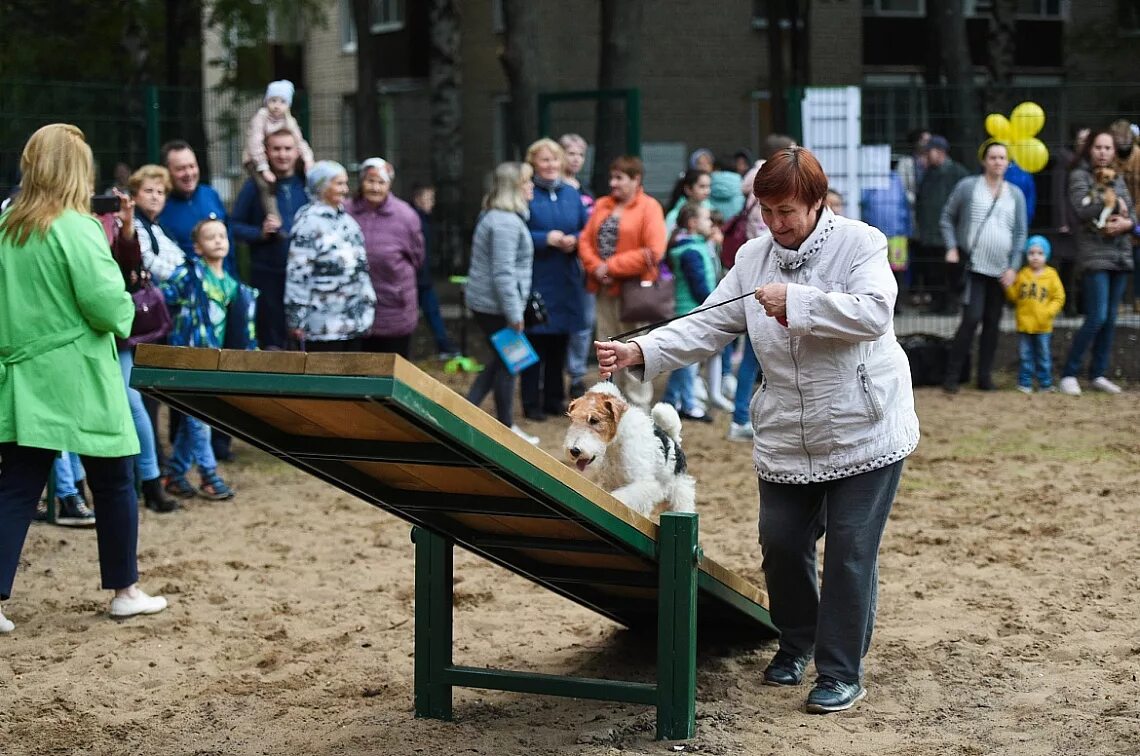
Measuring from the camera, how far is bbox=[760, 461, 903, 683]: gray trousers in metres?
5.20

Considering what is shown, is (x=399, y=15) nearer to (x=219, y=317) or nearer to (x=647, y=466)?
(x=219, y=317)

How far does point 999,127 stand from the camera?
14.6 m

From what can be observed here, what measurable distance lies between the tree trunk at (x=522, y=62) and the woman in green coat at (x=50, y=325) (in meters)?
10.7

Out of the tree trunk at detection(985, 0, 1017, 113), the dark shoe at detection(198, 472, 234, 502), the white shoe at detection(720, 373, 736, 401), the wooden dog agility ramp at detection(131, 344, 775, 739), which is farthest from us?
the tree trunk at detection(985, 0, 1017, 113)

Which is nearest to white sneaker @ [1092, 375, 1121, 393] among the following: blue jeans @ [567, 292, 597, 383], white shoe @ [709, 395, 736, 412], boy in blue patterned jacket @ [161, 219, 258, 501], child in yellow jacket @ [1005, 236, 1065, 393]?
child in yellow jacket @ [1005, 236, 1065, 393]

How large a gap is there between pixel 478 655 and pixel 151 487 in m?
3.59

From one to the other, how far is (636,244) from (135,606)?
5302 millimetres

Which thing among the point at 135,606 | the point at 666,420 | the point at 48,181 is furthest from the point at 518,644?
the point at 48,181

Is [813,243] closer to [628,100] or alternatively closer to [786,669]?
[786,669]

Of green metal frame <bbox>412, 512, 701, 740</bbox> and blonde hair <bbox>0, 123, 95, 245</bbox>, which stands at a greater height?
blonde hair <bbox>0, 123, 95, 245</bbox>

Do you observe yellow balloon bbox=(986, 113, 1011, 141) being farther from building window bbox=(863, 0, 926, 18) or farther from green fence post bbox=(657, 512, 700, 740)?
building window bbox=(863, 0, 926, 18)

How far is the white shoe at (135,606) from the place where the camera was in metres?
6.72

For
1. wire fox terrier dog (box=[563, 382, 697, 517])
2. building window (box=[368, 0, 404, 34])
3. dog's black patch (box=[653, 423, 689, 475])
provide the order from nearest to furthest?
wire fox terrier dog (box=[563, 382, 697, 517]) < dog's black patch (box=[653, 423, 689, 475]) < building window (box=[368, 0, 404, 34])

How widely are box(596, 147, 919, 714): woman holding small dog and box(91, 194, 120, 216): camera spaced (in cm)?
319
